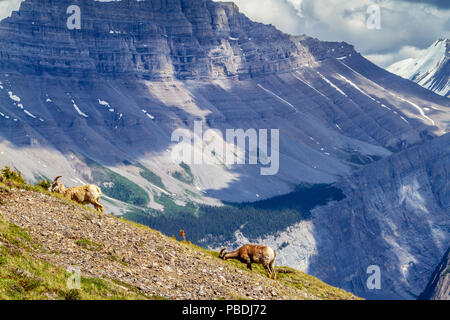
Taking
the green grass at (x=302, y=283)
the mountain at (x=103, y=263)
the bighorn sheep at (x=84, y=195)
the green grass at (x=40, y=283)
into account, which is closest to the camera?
the green grass at (x=40, y=283)

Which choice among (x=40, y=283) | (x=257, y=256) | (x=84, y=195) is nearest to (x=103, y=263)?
(x=40, y=283)

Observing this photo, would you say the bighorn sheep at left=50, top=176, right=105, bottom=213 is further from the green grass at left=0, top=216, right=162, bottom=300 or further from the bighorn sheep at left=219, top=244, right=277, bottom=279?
the green grass at left=0, top=216, right=162, bottom=300

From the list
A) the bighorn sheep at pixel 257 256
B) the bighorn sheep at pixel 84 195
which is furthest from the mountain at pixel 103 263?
the bighorn sheep at pixel 84 195

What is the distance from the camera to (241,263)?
170 feet

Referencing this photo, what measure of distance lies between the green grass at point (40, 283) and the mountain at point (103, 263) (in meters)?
0.05

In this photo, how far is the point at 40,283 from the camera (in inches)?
1409

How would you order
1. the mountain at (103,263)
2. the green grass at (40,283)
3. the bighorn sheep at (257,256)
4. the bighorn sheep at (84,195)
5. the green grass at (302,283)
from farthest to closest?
the bighorn sheep at (84,195) < the bighorn sheep at (257,256) < the green grass at (302,283) < the mountain at (103,263) < the green grass at (40,283)

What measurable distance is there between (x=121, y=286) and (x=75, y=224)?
10572 mm

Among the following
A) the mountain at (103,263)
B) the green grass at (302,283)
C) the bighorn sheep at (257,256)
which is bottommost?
the green grass at (302,283)

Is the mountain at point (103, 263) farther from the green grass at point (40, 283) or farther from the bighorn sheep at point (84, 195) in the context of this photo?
the bighorn sheep at point (84, 195)

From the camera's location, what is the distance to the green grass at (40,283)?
114ft

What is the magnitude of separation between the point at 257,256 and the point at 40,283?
19381 millimetres
